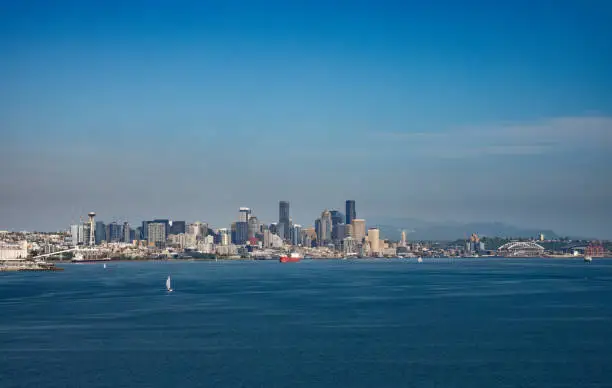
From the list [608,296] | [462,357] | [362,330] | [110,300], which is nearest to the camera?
[462,357]

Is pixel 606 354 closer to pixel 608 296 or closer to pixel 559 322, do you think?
pixel 559 322

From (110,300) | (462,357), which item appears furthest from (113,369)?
(110,300)

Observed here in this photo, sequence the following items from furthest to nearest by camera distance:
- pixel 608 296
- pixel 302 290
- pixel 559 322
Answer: pixel 302 290 < pixel 608 296 < pixel 559 322

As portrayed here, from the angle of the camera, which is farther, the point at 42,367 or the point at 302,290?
the point at 302,290

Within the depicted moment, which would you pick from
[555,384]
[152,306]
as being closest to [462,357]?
[555,384]

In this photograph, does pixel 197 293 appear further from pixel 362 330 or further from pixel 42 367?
pixel 42 367

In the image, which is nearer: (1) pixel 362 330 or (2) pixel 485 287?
(1) pixel 362 330
